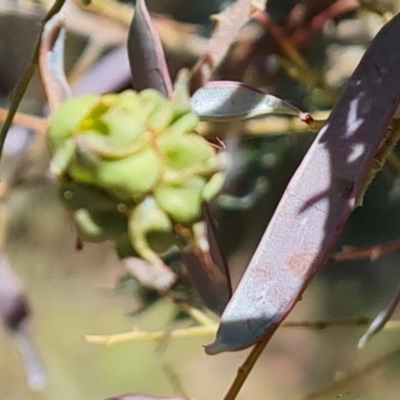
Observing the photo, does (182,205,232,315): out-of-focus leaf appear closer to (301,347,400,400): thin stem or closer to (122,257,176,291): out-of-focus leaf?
(122,257,176,291): out-of-focus leaf

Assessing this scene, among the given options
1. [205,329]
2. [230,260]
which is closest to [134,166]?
[205,329]

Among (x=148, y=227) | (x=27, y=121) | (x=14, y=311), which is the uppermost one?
(x=148, y=227)

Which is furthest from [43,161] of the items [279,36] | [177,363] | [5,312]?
[177,363]

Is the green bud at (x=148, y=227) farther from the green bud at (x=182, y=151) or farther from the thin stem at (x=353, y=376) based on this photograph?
the thin stem at (x=353, y=376)

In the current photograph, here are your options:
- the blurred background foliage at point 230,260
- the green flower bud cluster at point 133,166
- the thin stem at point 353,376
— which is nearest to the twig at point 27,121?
the blurred background foliage at point 230,260

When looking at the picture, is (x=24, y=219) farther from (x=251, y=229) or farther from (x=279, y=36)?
(x=279, y=36)

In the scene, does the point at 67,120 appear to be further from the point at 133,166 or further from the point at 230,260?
the point at 230,260

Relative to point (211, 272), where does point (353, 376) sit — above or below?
below

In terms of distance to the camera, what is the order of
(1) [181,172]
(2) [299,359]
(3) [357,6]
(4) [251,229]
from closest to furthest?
(1) [181,172] → (3) [357,6] → (4) [251,229] → (2) [299,359]
